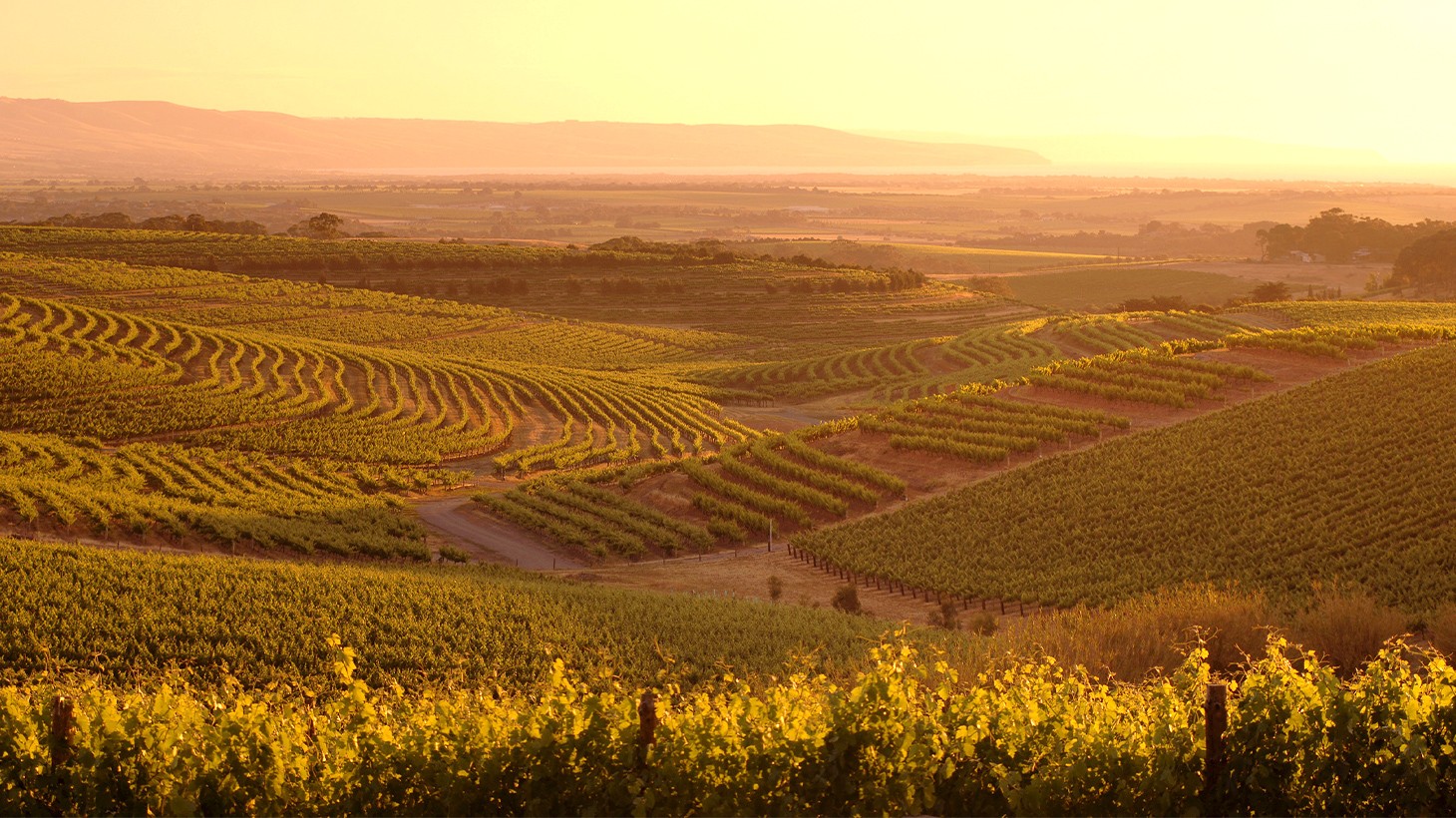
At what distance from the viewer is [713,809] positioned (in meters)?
9.47

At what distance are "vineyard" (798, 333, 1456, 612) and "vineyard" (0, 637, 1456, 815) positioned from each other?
47.6ft

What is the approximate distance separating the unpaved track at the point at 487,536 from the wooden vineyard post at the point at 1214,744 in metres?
28.2

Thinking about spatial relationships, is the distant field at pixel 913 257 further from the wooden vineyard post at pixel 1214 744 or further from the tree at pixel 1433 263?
the wooden vineyard post at pixel 1214 744

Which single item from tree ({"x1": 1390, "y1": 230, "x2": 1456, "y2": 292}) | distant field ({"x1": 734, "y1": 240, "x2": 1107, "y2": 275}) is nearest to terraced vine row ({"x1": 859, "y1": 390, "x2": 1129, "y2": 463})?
tree ({"x1": 1390, "y1": 230, "x2": 1456, "y2": 292})

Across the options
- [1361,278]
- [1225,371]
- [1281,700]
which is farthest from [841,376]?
[1361,278]

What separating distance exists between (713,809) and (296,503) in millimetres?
32002

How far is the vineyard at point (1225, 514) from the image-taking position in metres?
27.0

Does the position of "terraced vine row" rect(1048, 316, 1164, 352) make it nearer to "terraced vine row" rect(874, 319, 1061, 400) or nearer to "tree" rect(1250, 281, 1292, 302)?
"terraced vine row" rect(874, 319, 1061, 400)

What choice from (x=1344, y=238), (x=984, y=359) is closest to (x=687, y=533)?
(x=984, y=359)

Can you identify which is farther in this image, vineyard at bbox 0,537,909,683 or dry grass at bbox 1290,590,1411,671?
vineyard at bbox 0,537,909,683

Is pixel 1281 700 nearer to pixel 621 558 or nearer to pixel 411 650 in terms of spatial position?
pixel 411 650

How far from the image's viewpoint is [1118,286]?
461ft

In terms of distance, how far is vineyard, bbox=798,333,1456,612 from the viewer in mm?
27000

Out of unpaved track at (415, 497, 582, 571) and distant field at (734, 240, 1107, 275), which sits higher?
distant field at (734, 240, 1107, 275)
